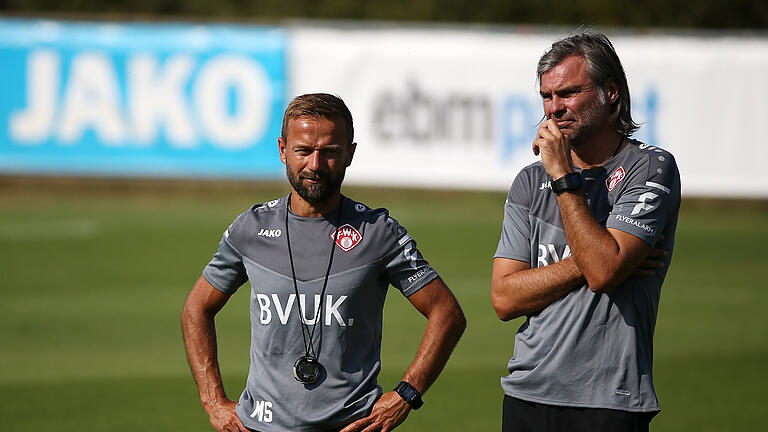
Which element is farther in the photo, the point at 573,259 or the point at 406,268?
the point at 406,268

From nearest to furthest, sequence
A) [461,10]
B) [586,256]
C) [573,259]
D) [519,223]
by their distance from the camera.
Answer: [586,256] < [573,259] < [519,223] < [461,10]

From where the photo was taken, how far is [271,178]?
18.3 metres

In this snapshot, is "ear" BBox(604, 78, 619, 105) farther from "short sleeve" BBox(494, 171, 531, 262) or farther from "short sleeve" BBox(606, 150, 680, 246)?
Answer: "short sleeve" BBox(494, 171, 531, 262)

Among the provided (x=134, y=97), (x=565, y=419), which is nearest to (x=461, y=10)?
(x=134, y=97)

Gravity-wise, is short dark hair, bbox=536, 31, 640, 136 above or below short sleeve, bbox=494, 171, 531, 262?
above

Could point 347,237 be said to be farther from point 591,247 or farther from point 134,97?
point 134,97

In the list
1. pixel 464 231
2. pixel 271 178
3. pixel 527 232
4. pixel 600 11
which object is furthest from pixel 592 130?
pixel 600 11

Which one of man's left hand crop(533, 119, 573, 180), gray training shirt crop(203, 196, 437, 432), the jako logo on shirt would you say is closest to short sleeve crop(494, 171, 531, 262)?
man's left hand crop(533, 119, 573, 180)

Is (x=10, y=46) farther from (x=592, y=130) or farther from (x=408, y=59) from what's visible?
(x=592, y=130)

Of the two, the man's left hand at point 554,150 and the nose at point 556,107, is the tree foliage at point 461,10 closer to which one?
the nose at point 556,107

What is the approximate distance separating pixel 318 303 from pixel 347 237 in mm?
292

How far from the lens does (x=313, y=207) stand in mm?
3977

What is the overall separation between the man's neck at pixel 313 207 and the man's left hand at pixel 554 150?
2.74 feet

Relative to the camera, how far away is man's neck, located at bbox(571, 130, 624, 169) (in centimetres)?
396
